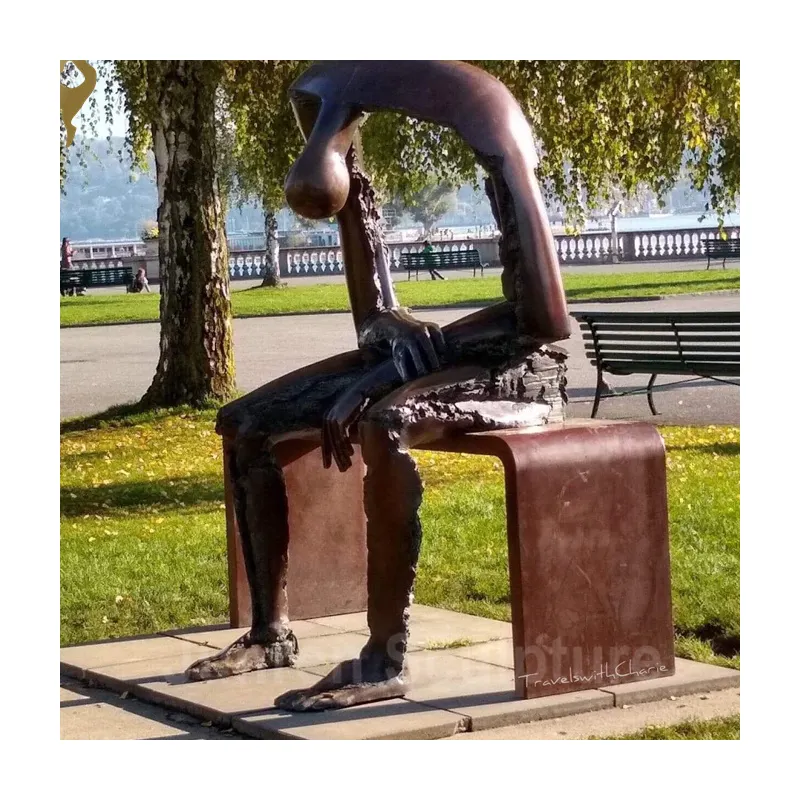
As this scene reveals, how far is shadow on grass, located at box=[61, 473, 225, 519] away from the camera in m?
8.73

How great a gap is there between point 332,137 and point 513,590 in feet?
4.88

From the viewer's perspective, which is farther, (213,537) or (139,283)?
(139,283)

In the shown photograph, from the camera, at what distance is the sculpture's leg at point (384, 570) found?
4484mm

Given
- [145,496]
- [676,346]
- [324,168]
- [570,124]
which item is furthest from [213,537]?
[570,124]

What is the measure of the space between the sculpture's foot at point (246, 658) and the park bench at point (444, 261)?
28.7 m

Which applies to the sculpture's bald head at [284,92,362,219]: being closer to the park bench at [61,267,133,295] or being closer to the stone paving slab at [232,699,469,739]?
the stone paving slab at [232,699,469,739]

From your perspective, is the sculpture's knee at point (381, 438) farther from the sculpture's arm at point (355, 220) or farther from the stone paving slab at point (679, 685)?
the stone paving slab at point (679, 685)

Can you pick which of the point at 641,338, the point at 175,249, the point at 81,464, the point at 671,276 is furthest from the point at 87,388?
the point at 671,276

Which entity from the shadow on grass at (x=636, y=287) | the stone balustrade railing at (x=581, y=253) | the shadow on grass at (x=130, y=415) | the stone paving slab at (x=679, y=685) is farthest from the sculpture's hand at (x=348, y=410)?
the stone balustrade railing at (x=581, y=253)

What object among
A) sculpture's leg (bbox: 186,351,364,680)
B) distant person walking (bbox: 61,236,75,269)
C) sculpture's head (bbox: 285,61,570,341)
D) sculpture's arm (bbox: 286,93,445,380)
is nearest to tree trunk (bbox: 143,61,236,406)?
sculpture's arm (bbox: 286,93,445,380)

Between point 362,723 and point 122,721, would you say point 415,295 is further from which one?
point 362,723

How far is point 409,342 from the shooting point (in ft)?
16.0

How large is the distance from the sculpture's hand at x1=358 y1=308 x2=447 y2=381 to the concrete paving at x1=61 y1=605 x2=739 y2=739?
973 mm

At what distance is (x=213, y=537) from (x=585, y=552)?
3420mm
